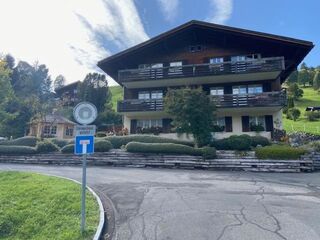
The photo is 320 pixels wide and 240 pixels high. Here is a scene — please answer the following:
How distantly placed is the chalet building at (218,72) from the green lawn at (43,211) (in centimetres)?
1769

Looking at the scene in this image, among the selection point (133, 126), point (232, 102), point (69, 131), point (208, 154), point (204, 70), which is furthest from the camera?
point (69, 131)

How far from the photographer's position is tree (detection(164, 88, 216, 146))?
67.8ft

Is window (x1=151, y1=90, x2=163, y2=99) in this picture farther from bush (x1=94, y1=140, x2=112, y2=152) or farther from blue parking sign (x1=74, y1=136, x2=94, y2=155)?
blue parking sign (x1=74, y1=136, x2=94, y2=155)

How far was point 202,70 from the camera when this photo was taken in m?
27.9

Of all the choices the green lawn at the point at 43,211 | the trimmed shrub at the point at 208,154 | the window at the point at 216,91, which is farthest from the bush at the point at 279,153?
the green lawn at the point at 43,211

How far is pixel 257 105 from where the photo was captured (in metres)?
25.5

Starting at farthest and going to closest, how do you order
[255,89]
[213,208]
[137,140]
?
1. [255,89]
2. [137,140]
3. [213,208]

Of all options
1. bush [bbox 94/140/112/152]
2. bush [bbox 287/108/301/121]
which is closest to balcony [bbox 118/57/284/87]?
bush [bbox 94/140/112/152]

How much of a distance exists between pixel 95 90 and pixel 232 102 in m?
29.8

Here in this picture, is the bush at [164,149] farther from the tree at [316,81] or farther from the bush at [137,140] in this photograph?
the tree at [316,81]

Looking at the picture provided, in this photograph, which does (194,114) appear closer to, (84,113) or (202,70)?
(202,70)

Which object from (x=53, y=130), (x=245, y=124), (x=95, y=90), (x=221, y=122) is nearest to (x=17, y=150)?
(x=221, y=122)

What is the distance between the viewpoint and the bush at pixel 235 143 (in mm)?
20625

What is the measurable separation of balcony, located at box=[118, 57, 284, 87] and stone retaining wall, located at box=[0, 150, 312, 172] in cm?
1034
